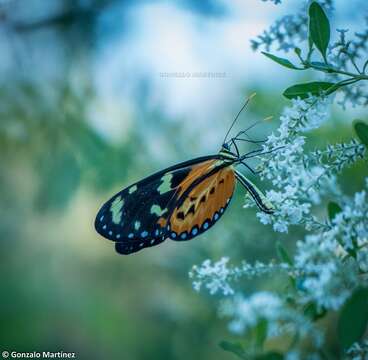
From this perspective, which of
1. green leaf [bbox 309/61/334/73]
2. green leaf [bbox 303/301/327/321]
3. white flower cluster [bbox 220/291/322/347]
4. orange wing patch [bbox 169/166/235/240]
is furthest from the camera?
orange wing patch [bbox 169/166/235/240]

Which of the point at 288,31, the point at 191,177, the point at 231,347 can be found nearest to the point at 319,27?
the point at 288,31

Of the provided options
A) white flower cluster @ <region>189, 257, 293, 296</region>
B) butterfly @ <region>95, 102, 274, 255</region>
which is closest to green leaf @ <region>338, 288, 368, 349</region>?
white flower cluster @ <region>189, 257, 293, 296</region>

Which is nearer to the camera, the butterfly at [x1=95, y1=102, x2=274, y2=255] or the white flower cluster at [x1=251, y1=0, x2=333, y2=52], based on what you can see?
the white flower cluster at [x1=251, y1=0, x2=333, y2=52]

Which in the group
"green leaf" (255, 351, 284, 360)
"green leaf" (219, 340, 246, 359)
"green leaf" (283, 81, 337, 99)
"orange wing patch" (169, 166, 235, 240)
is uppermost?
"orange wing patch" (169, 166, 235, 240)

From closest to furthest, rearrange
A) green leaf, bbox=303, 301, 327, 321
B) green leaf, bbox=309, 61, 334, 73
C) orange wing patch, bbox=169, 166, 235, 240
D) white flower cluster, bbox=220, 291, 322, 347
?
1. white flower cluster, bbox=220, 291, 322, 347
2. green leaf, bbox=303, 301, 327, 321
3. green leaf, bbox=309, 61, 334, 73
4. orange wing patch, bbox=169, 166, 235, 240

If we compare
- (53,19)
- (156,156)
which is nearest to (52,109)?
(156,156)

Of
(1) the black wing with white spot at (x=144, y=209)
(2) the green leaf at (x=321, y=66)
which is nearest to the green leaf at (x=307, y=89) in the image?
(2) the green leaf at (x=321, y=66)

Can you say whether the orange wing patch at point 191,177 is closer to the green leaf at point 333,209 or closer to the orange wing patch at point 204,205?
the orange wing patch at point 204,205

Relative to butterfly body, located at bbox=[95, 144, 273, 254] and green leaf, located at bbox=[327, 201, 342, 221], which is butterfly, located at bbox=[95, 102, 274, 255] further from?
green leaf, located at bbox=[327, 201, 342, 221]

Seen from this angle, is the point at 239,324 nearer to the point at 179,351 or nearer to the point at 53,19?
the point at 53,19
